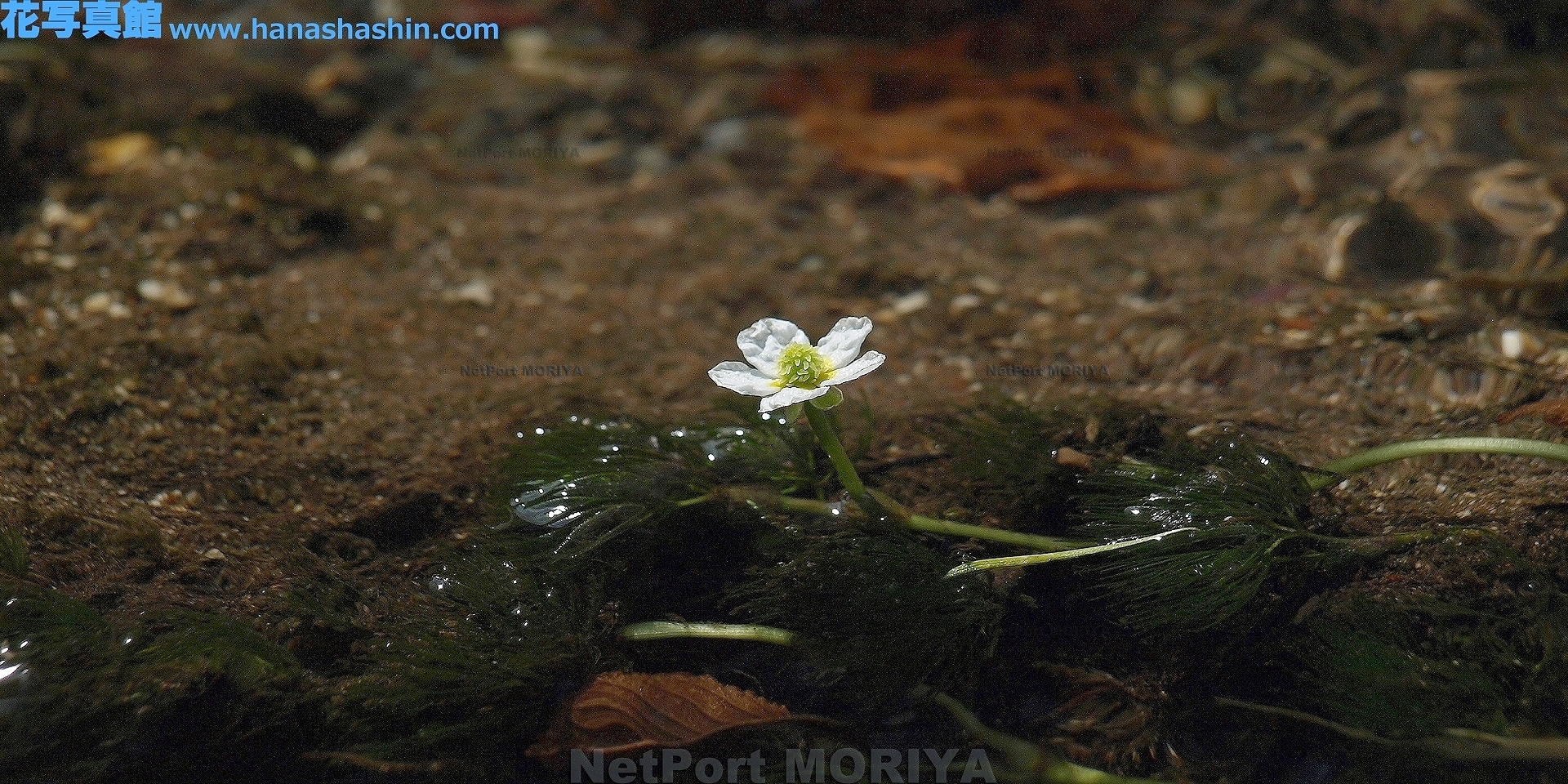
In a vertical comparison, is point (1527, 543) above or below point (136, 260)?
below

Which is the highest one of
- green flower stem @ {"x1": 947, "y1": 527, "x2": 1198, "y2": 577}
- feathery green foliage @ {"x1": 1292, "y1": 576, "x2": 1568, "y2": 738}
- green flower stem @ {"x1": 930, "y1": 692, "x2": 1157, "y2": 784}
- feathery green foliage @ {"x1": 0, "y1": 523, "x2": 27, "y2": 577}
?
feathery green foliage @ {"x1": 0, "y1": 523, "x2": 27, "y2": 577}

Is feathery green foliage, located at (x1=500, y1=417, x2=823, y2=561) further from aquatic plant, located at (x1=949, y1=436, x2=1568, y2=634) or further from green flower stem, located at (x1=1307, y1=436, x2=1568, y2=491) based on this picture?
green flower stem, located at (x1=1307, y1=436, x2=1568, y2=491)

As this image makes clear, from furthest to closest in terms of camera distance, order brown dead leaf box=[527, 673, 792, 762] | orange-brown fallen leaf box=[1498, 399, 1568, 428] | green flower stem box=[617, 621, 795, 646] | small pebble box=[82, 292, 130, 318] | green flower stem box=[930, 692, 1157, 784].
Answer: small pebble box=[82, 292, 130, 318], orange-brown fallen leaf box=[1498, 399, 1568, 428], green flower stem box=[617, 621, 795, 646], brown dead leaf box=[527, 673, 792, 762], green flower stem box=[930, 692, 1157, 784]

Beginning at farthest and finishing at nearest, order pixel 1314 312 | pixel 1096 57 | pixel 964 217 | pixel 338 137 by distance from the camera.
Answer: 1. pixel 1096 57
2. pixel 338 137
3. pixel 964 217
4. pixel 1314 312

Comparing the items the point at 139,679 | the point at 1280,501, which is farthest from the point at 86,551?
the point at 1280,501

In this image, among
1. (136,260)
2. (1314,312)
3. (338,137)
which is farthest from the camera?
(338,137)

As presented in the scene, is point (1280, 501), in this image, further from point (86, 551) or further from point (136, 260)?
point (136, 260)

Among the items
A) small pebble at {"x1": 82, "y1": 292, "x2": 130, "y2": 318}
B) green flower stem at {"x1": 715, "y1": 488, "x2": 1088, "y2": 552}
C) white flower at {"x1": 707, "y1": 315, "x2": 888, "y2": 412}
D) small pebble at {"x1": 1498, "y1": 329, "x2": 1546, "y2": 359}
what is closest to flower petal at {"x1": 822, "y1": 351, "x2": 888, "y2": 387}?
white flower at {"x1": 707, "y1": 315, "x2": 888, "y2": 412}

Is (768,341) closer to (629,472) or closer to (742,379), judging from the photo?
(742,379)
